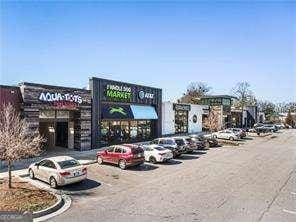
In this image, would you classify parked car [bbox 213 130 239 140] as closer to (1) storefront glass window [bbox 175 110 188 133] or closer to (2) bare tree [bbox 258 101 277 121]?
(1) storefront glass window [bbox 175 110 188 133]

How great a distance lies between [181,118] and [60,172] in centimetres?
3680

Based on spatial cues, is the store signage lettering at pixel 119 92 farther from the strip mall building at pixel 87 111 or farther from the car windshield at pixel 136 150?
the car windshield at pixel 136 150

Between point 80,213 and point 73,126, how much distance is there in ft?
62.6

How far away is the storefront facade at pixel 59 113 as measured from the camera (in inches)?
1083

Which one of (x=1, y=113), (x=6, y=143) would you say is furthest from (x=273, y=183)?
(x=1, y=113)

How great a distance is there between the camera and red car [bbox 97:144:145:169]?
79.5 feet

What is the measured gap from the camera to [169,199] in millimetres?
16344

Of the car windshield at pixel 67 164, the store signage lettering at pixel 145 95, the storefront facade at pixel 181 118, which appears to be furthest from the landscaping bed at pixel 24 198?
the storefront facade at pixel 181 118

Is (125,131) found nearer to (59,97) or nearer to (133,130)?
(133,130)

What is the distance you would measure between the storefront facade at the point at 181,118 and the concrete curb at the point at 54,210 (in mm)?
32058

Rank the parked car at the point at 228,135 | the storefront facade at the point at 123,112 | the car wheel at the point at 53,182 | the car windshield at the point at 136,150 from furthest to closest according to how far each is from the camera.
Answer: the parked car at the point at 228,135, the storefront facade at the point at 123,112, the car windshield at the point at 136,150, the car wheel at the point at 53,182

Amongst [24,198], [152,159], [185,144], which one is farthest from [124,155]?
[24,198]

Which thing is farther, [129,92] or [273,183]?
[129,92]

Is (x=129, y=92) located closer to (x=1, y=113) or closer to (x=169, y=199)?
(x=1, y=113)
